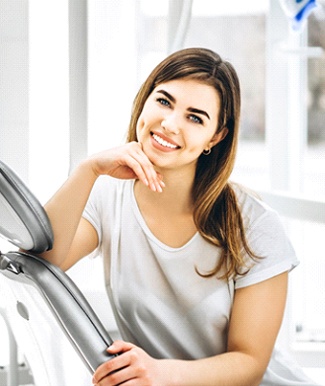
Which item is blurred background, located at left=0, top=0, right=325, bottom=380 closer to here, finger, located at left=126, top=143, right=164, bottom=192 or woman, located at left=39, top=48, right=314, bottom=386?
woman, located at left=39, top=48, right=314, bottom=386

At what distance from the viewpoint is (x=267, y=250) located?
1179 mm

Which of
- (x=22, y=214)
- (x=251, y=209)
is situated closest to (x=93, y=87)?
(x=251, y=209)

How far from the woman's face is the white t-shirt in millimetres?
128

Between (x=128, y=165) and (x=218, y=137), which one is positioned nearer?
(x=128, y=165)

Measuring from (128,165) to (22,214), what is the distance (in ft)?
0.66

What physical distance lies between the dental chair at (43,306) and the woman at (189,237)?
0.48ft

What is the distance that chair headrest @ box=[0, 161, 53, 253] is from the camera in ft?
2.89

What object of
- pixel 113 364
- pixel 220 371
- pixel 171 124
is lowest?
pixel 220 371

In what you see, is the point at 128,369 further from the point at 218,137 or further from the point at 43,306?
the point at 218,137

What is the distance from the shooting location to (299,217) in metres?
1.49

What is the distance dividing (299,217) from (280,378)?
0.36 meters

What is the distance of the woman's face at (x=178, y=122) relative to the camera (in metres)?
1.11

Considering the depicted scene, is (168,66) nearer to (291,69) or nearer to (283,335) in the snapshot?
(291,69)

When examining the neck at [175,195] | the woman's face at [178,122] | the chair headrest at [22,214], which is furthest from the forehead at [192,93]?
the chair headrest at [22,214]
